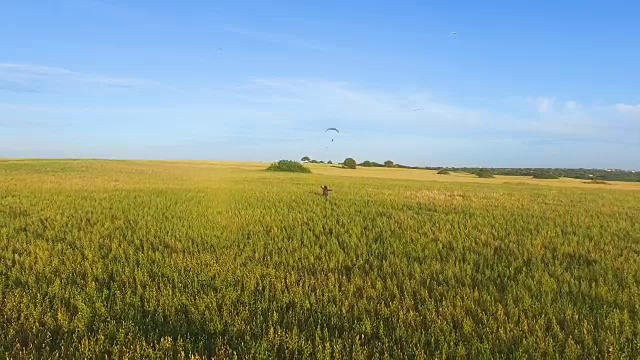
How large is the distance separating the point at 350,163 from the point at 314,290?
8008cm

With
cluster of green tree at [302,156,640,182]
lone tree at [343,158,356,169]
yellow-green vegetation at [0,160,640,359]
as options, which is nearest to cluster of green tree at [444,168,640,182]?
cluster of green tree at [302,156,640,182]

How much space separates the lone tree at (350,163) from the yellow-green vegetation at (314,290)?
239 feet

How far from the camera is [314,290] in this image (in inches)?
261

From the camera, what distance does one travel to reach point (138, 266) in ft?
26.2

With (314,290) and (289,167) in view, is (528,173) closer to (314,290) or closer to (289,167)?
(289,167)

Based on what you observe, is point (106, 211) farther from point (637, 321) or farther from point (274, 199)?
point (637, 321)

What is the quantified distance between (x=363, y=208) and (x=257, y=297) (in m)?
11.9

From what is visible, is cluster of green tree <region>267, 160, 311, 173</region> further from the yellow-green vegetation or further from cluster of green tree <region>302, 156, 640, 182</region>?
the yellow-green vegetation

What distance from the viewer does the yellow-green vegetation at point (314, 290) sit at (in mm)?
4691

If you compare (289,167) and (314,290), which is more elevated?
(289,167)

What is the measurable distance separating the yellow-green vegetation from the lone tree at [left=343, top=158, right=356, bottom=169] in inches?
2867

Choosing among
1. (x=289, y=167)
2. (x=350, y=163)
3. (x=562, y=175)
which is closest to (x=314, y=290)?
(x=289, y=167)

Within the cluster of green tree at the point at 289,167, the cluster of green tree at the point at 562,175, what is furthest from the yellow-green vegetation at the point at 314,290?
the cluster of green tree at the point at 562,175

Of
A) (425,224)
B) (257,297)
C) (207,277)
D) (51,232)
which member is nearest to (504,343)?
(257,297)
